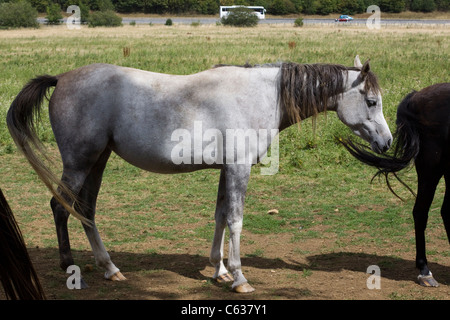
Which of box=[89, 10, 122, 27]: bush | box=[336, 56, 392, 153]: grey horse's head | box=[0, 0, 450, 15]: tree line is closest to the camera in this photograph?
box=[336, 56, 392, 153]: grey horse's head

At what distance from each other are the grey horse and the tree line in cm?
7211

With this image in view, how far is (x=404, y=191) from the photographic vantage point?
26.6ft

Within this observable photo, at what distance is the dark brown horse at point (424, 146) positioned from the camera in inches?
201

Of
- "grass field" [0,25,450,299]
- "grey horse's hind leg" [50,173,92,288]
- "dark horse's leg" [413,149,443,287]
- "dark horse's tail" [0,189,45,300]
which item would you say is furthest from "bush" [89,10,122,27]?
"dark horse's tail" [0,189,45,300]

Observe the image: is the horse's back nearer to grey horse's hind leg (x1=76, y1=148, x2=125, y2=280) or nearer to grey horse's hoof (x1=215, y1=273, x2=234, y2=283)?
grey horse's hind leg (x1=76, y1=148, x2=125, y2=280)

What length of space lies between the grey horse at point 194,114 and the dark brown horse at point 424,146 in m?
0.41

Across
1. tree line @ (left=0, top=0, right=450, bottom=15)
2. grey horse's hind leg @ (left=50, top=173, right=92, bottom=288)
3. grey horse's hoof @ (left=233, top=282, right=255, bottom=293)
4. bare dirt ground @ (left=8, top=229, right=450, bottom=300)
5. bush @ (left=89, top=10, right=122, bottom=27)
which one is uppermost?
tree line @ (left=0, top=0, right=450, bottom=15)

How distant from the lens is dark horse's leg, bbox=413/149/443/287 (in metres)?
5.12

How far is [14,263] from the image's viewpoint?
1.18 m

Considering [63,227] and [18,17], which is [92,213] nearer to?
[63,227]

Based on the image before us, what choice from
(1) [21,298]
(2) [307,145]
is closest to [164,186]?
(2) [307,145]

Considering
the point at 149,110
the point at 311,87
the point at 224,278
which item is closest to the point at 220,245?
the point at 224,278

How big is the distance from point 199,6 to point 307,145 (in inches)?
2826

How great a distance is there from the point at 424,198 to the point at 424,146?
0.50 m
